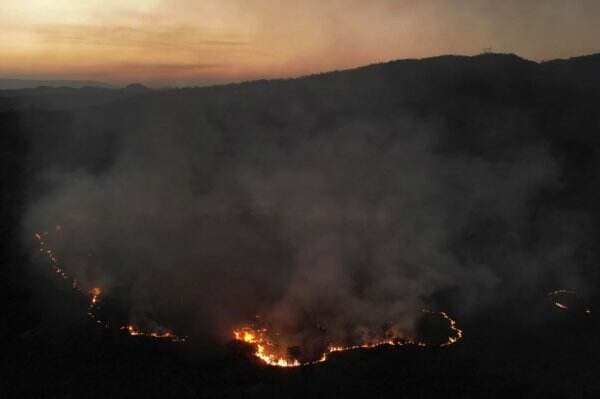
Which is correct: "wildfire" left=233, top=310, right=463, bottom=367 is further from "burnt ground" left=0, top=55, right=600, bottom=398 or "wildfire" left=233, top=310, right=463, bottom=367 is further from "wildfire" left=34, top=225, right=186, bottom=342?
"wildfire" left=34, top=225, right=186, bottom=342

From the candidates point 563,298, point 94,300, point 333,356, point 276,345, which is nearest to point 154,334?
point 94,300

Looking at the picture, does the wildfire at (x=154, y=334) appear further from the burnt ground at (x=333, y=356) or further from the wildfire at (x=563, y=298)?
the wildfire at (x=563, y=298)

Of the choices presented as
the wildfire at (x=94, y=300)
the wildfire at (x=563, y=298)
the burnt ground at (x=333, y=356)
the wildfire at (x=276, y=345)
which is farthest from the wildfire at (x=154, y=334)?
the wildfire at (x=563, y=298)

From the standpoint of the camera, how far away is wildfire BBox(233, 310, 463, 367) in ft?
52.6

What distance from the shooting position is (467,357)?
54.2 feet

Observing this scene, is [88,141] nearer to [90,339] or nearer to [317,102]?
[317,102]

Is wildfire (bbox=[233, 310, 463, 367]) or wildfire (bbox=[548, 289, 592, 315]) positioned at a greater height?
wildfire (bbox=[548, 289, 592, 315])

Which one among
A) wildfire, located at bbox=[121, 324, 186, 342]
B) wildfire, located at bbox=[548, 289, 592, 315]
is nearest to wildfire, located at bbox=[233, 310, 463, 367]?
wildfire, located at bbox=[121, 324, 186, 342]

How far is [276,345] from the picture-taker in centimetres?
1673

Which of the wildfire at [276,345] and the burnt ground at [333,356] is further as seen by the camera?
the wildfire at [276,345]

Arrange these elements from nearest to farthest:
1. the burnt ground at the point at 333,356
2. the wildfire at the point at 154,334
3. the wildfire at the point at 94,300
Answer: the burnt ground at the point at 333,356 < the wildfire at the point at 154,334 < the wildfire at the point at 94,300

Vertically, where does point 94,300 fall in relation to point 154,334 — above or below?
above

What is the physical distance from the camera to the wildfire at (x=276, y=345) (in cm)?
1603

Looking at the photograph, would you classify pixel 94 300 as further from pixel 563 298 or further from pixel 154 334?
pixel 563 298
